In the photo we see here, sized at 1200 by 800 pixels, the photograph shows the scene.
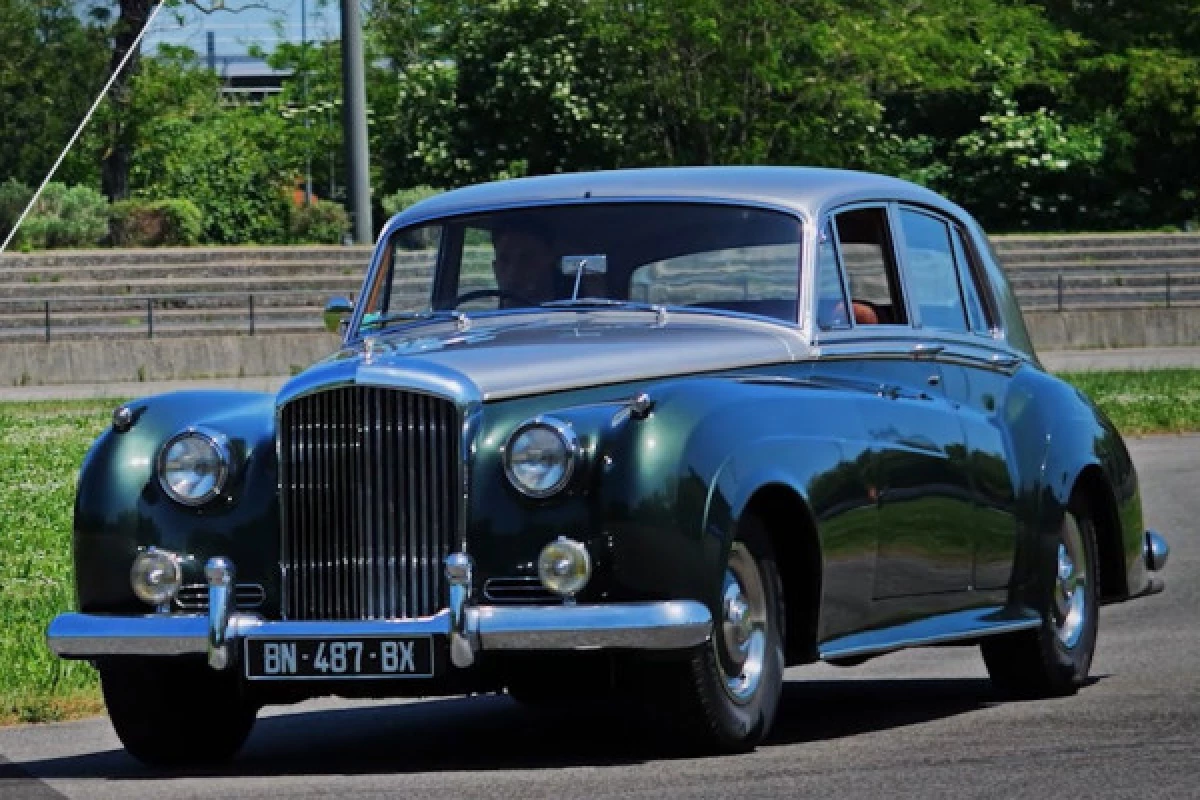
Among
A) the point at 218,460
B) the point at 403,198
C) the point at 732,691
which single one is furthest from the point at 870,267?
the point at 403,198

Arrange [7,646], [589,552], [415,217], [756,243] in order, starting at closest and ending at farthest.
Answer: [589,552] → [756,243] → [415,217] → [7,646]

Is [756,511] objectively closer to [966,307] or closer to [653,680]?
[653,680]

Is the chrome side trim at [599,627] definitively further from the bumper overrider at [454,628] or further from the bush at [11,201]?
the bush at [11,201]

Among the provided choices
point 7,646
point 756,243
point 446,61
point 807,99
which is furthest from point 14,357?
point 756,243

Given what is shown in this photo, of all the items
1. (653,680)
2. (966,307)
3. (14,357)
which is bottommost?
(14,357)

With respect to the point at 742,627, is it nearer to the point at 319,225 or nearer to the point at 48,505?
the point at 48,505

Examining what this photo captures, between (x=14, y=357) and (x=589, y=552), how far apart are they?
2879 centimetres

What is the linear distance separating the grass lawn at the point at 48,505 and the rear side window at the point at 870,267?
10.5 feet

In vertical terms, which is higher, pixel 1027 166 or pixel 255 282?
pixel 1027 166

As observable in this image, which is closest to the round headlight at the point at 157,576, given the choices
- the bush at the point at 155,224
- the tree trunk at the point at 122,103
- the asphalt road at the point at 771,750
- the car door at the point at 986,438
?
the asphalt road at the point at 771,750

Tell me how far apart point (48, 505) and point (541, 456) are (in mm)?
10828

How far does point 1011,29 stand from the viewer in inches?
1939

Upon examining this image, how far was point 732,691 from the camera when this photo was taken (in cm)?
837

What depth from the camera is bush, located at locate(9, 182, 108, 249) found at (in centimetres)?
4106
